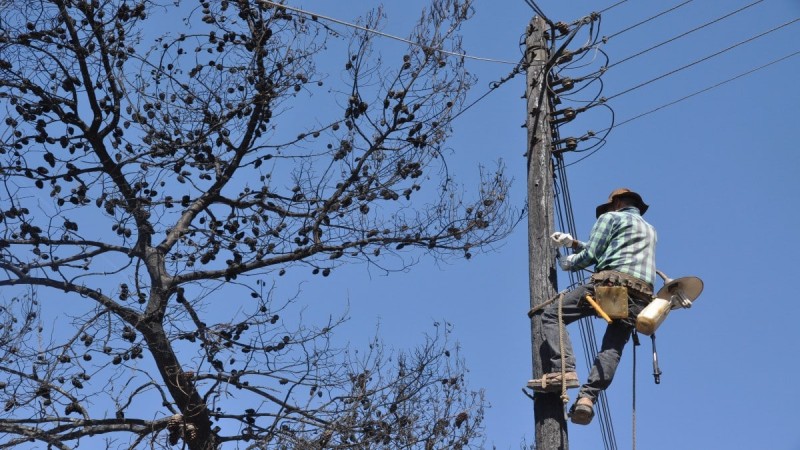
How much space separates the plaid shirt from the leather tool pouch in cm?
32

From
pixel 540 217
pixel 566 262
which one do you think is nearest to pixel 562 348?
pixel 566 262

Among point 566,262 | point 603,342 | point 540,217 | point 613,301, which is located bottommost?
point 603,342

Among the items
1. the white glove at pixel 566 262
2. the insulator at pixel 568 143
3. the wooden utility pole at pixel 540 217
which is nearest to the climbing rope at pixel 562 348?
the wooden utility pole at pixel 540 217

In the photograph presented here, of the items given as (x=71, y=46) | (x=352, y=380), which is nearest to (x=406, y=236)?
(x=352, y=380)

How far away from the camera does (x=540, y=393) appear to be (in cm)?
725

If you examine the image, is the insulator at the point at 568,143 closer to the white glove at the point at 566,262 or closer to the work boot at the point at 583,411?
the white glove at the point at 566,262

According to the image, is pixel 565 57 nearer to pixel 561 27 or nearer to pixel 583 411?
pixel 561 27

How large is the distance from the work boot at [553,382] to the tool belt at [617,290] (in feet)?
1.99

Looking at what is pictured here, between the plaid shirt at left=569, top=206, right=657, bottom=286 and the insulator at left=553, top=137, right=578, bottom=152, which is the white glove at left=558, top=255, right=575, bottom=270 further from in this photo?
the insulator at left=553, top=137, right=578, bottom=152

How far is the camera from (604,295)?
7508mm

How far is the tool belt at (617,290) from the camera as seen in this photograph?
295 inches

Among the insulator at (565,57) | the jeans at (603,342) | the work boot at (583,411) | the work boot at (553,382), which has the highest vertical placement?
the insulator at (565,57)

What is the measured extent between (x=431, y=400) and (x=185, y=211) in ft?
9.45

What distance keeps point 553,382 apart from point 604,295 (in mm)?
772
